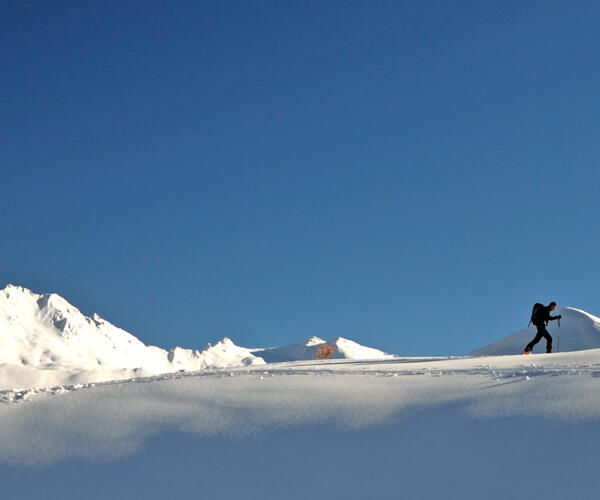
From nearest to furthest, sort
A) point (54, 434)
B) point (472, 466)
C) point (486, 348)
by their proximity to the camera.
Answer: point (472, 466) → point (54, 434) → point (486, 348)

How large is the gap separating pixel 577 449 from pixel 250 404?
5.51 metres

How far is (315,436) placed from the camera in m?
11.5

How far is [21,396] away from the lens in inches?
577

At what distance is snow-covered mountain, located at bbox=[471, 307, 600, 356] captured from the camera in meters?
36.8

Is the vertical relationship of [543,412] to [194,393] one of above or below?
below

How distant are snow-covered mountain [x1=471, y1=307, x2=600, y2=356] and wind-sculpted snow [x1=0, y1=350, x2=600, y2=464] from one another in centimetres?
2238

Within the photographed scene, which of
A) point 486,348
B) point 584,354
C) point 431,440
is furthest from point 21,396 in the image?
point 486,348

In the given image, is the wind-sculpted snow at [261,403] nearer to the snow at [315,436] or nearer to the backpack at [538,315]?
the snow at [315,436]

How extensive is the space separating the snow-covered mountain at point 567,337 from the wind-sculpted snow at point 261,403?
22.4 m

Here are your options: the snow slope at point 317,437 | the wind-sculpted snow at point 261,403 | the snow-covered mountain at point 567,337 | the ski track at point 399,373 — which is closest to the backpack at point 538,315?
the ski track at point 399,373

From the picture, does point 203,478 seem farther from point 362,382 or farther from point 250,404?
point 362,382

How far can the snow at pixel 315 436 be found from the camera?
9969 mm

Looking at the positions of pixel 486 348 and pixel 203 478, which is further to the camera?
pixel 486 348

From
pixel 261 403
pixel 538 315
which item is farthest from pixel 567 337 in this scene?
pixel 261 403
